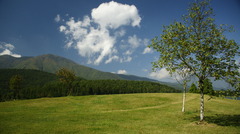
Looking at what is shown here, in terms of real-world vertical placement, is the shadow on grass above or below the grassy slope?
above

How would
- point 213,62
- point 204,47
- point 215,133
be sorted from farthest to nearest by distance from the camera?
point 204,47 < point 213,62 < point 215,133

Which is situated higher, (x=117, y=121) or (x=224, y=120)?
(x=224, y=120)

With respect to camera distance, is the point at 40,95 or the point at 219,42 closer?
the point at 219,42

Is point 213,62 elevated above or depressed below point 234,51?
below

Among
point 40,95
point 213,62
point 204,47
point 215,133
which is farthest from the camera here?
point 40,95

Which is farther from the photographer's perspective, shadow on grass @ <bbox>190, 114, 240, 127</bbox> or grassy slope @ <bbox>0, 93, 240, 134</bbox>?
shadow on grass @ <bbox>190, 114, 240, 127</bbox>

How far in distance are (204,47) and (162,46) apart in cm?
583

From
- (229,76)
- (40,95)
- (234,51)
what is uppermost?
(234,51)

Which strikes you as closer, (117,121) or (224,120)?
(117,121)

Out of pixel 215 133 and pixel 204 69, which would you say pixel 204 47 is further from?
pixel 215 133

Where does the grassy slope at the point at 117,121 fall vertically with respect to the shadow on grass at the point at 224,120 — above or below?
below

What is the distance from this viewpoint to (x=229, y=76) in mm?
20141

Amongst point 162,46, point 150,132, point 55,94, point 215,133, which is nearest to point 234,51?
point 162,46

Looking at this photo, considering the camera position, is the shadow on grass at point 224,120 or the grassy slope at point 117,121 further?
the shadow on grass at point 224,120
